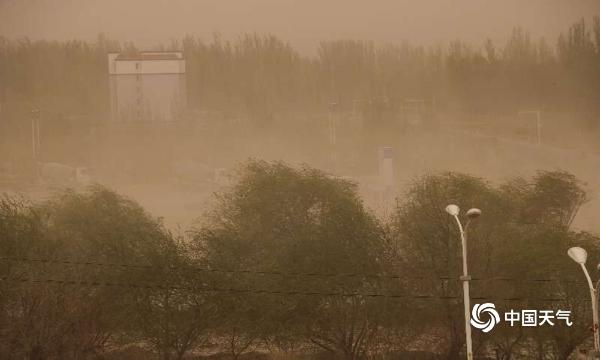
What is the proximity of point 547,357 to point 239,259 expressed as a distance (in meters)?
2.78

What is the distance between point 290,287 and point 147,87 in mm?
12655

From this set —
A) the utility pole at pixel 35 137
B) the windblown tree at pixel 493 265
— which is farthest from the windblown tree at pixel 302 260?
the utility pole at pixel 35 137

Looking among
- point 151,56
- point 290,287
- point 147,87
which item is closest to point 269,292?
point 290,287

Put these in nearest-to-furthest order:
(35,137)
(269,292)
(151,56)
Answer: (269,292)
(151,56)
(35,137)

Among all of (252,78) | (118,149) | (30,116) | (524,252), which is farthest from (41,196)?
(524,252)

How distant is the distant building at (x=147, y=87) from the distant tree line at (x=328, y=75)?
1.69 ft

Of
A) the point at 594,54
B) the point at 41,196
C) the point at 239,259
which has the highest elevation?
the point at 594,54

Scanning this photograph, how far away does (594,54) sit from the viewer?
20.8m

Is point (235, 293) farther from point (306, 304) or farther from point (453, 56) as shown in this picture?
point (453, 56)

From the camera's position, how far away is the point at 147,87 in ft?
62.3

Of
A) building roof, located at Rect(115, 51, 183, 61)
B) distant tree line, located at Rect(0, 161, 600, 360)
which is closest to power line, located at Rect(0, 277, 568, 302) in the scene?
distant tree line, located at Rect(0, 161, 600, 360)

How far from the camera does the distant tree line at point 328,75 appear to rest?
21000 millimetres

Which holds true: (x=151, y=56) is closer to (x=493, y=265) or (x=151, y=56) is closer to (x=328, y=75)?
(x=328, y=75)

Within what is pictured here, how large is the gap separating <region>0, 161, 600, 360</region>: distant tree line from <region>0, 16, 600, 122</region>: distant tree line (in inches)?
529
